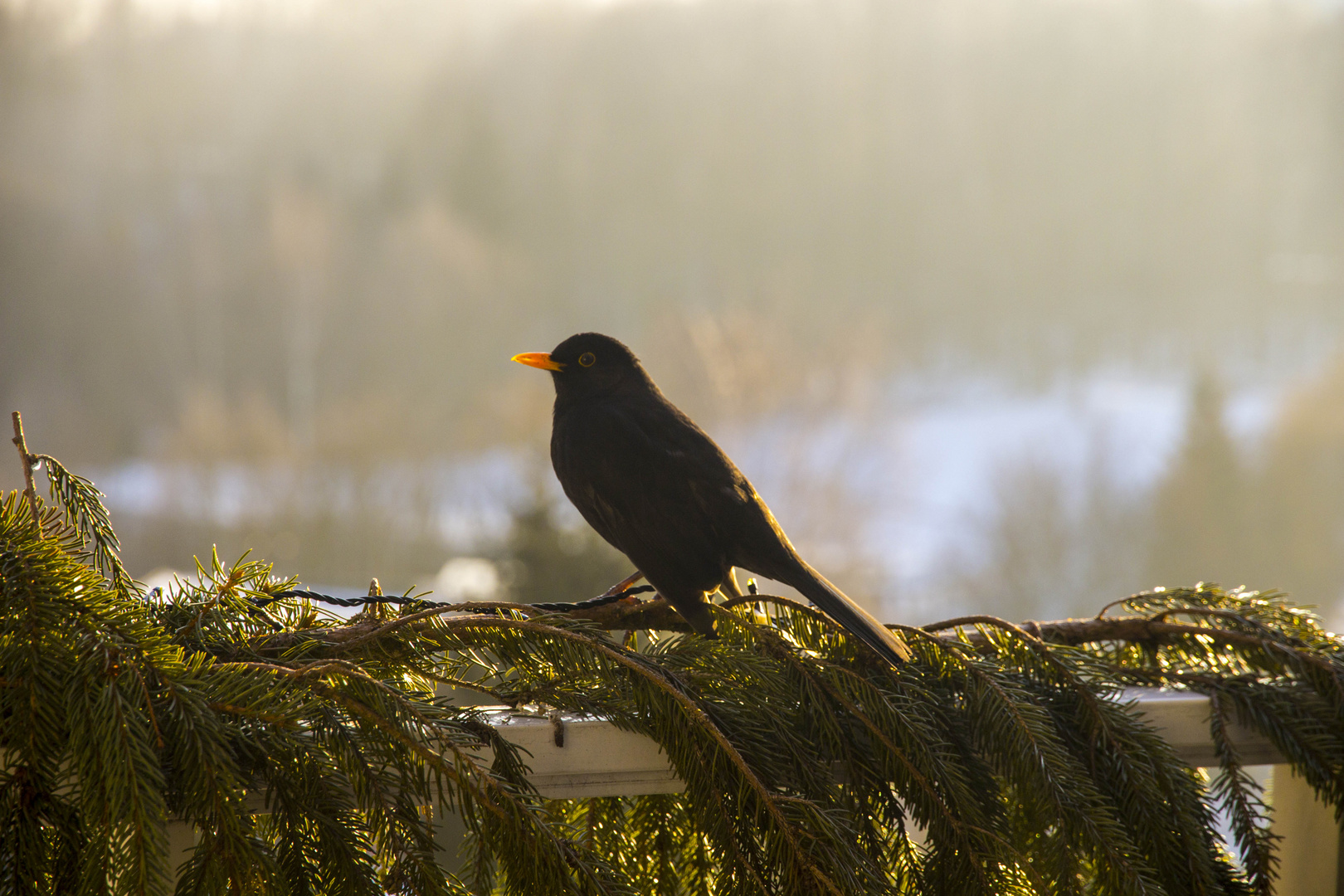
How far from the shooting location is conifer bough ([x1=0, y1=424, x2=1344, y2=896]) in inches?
17.6

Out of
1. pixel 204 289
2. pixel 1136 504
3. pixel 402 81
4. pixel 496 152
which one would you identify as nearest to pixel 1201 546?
pixel 1136 504

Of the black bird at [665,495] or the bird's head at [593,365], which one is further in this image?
the bird's head at [593,365]

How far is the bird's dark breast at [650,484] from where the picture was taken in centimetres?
82

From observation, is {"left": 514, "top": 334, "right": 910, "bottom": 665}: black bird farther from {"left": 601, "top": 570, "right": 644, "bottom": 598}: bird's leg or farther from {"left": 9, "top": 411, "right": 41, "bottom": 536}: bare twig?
{"left": 9, "top": 411, "right": 41, "bottom": 536}: bare twig

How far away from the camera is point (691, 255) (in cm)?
626

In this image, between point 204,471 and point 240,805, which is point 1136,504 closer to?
point 204,471

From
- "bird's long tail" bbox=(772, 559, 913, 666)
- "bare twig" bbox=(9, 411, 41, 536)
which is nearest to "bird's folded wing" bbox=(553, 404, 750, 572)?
"bird's long tail" bbox=(772, 559, 913, 666)

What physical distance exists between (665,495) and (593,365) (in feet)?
0.77

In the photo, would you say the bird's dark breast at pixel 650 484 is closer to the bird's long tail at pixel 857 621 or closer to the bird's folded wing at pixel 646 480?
the bird's folded wing at pixel 646 480

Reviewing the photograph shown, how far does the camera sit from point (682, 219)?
6.32 meters

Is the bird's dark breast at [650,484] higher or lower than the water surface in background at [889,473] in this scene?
lower

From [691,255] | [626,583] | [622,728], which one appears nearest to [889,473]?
[691,255]

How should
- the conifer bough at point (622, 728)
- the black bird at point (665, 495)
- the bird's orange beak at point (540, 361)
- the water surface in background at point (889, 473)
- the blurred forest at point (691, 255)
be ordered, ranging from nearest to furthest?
the conifer bough at point (622, 728), the black bird at point (665, 495), the bird's orange beak at point (540, 361), the blurred forest at point (691, 255), the water surface in background at point (889, 473)

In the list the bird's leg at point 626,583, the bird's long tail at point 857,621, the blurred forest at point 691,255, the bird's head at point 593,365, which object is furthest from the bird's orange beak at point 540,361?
the blurred forest at point 691,255
